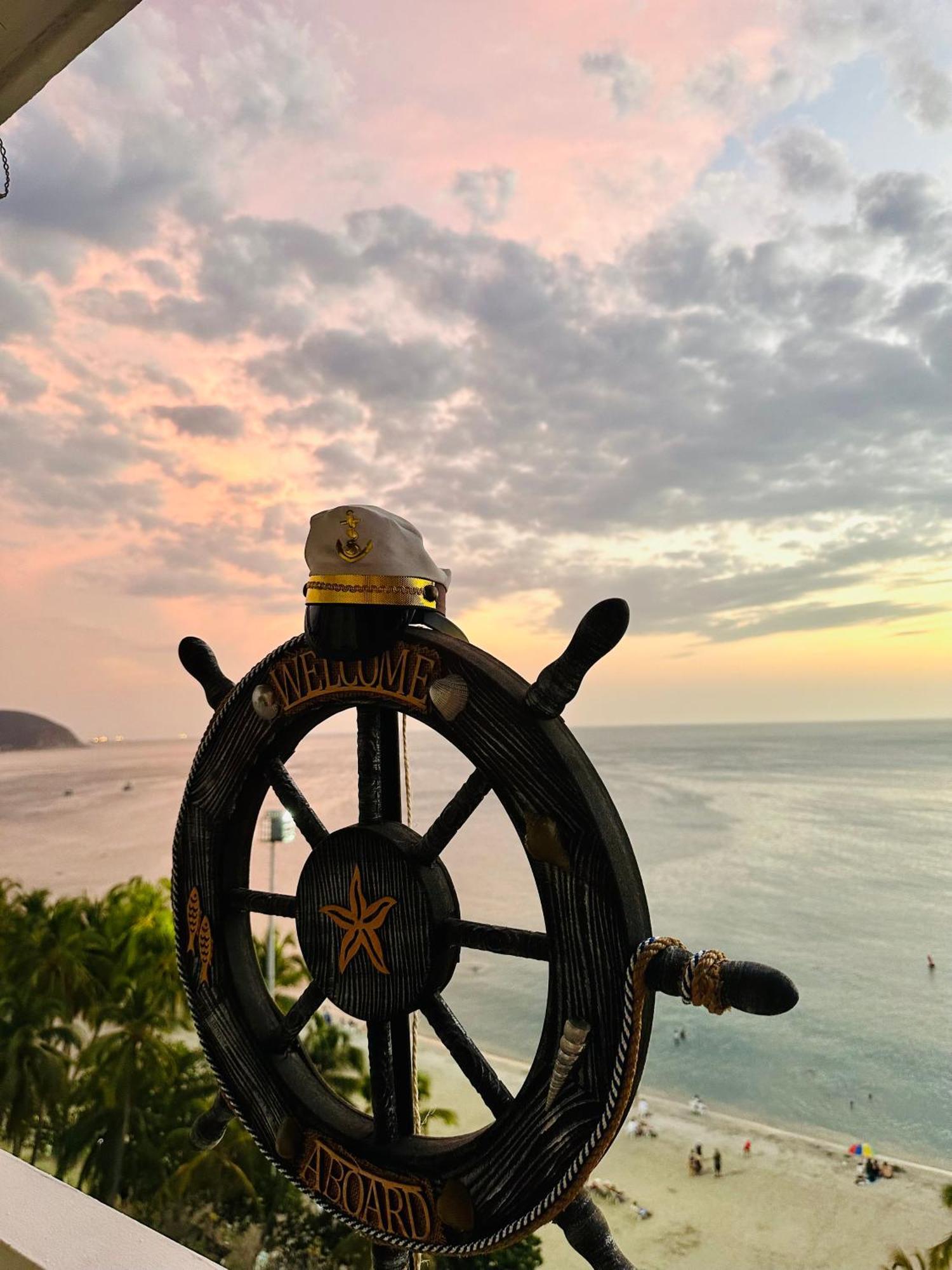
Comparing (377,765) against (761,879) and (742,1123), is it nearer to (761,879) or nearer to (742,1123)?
(761,879)

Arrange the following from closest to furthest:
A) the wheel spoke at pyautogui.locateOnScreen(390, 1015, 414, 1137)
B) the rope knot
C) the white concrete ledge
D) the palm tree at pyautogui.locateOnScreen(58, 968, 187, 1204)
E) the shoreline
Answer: the rope knot, the wheel spoke at pyautogui.locateOnScreen(390, 1015, 414, 1137), the white concrete ledge, the palm tree at pyautogui.locateOnScreen(58, 968, 187, 1204), the shoreline

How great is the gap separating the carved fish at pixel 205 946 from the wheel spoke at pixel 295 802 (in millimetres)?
144

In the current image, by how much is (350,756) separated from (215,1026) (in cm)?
42

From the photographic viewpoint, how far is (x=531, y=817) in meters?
0.74

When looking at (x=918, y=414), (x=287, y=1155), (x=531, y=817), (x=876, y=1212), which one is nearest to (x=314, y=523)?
(x=531, y=817)

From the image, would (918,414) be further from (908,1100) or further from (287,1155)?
(908,1100)

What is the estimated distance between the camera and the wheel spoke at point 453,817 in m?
0.81

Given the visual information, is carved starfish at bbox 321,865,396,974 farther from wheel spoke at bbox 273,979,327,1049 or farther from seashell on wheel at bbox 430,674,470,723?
seashell on wheel at bbox 430,674,470,723

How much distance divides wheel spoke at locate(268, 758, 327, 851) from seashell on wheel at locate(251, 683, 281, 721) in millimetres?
57

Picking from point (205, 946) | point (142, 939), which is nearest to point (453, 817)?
point (205, 946)

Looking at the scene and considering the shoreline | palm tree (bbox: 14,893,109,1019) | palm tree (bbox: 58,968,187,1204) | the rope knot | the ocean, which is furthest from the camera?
the shoreline

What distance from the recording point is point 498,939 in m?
0.79

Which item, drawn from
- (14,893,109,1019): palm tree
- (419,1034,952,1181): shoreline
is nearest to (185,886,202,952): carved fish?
(419,1034,952,1181): shoreline

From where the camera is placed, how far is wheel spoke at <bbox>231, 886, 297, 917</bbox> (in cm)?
93
